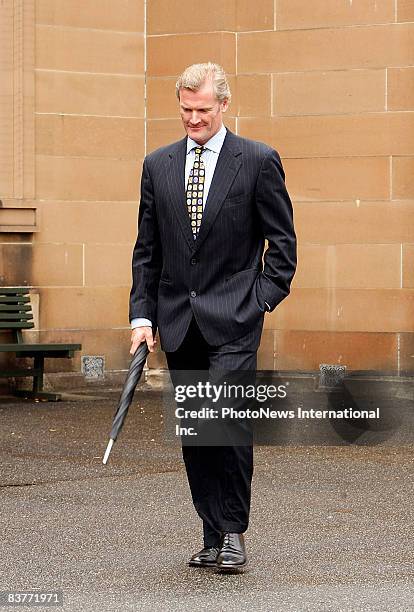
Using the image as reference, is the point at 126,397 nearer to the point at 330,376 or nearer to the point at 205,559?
the point at 205,559

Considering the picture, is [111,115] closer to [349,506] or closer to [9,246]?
[9,246]

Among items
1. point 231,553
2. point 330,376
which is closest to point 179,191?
point 231,553

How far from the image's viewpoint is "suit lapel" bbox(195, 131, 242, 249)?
16.8 feet

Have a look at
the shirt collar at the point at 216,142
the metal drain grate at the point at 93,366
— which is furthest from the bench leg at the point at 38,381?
the shirt collar at the point at 216,142

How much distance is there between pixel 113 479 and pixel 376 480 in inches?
55.1

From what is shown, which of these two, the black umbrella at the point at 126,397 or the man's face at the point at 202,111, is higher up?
the man's face at the point at 202,111

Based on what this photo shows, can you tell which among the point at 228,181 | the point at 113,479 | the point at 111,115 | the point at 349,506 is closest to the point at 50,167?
the point at 111,115

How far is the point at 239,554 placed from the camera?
16.8 ft

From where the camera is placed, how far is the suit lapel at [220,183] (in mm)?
5105

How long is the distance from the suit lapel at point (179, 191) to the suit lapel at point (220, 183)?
0.17 feet

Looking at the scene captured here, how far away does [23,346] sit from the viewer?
A: 10.8m

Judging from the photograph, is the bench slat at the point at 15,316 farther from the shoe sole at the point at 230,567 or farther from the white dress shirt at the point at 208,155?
the shoe sole at the point at 230,567

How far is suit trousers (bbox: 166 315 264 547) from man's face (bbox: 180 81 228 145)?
698mm

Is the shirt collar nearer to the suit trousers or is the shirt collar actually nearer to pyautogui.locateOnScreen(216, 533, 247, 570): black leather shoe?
the suit trousers
